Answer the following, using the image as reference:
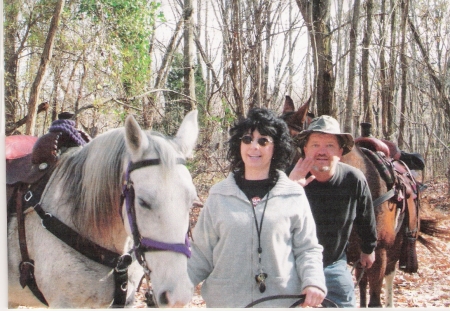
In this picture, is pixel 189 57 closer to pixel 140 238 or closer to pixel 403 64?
pixel 403 64

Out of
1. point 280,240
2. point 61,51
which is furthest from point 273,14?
point 280,240

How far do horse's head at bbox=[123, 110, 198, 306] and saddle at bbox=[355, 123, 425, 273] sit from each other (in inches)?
53.9

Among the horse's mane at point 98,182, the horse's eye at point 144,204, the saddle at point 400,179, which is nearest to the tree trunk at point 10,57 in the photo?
the horse's mane at point 98,182

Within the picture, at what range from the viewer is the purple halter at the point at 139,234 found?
146 cm

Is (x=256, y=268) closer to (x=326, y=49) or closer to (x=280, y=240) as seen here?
(x=280, y=240)

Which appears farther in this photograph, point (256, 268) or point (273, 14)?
point (273, 14)

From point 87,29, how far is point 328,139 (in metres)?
1.59

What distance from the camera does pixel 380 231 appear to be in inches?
95.3

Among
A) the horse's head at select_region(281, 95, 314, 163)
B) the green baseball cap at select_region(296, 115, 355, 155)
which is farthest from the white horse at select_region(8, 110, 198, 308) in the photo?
the horse's head at select_region(281, 95, 314, 163)

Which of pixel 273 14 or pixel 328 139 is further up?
pixel 273 14

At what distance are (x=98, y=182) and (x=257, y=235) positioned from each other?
0.67 meters

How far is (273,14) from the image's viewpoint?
2.81m

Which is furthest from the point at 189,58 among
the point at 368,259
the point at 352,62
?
the point at 368,259

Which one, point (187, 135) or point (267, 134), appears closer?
point (267, 134)
